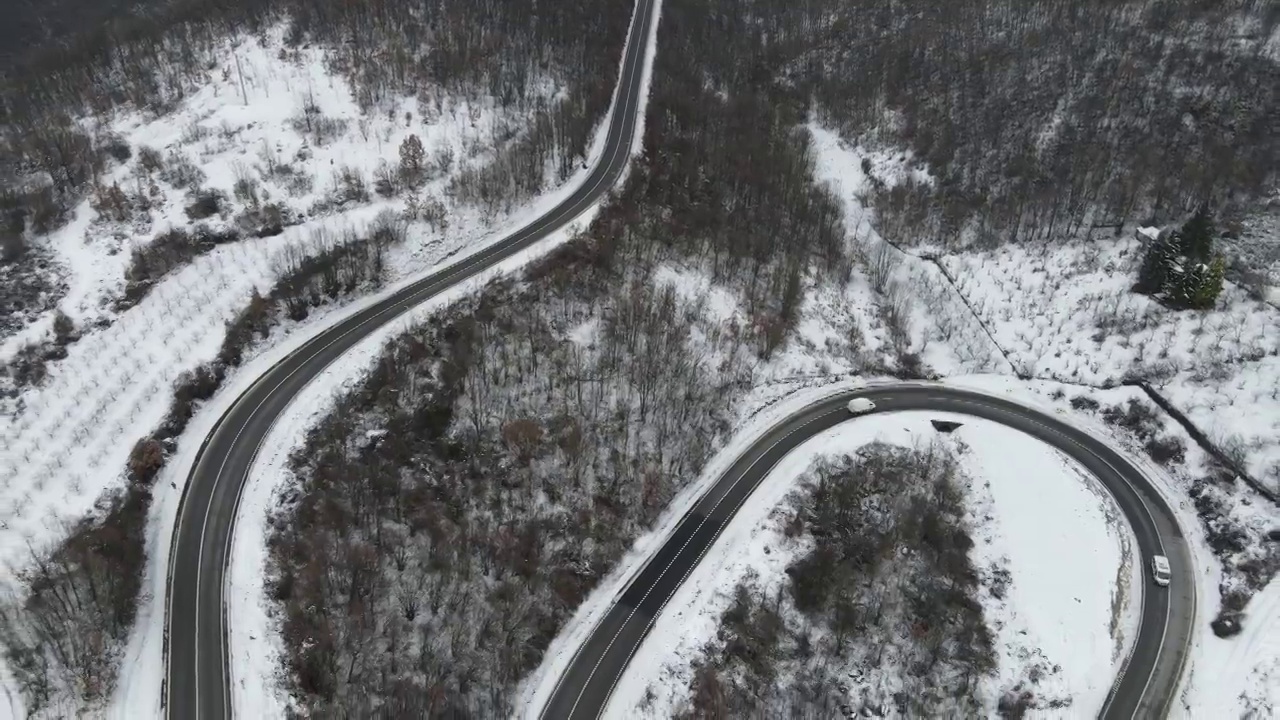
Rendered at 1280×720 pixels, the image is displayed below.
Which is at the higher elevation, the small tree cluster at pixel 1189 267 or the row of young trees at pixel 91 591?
the small tree cluster at pixel 1189 267

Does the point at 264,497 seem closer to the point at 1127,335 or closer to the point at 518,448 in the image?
the point at 518,448

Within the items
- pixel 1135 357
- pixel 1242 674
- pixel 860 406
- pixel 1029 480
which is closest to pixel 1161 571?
pixel 1242 674

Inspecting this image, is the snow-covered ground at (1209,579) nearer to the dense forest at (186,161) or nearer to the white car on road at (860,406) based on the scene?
the white car on road at (860,406)

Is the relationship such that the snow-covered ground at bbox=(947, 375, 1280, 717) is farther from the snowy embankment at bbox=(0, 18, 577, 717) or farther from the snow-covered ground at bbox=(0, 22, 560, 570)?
the snow-covered ground at bbox=(0, 22, 560, 570)

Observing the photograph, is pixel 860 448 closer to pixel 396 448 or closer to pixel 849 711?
pixel 849 711

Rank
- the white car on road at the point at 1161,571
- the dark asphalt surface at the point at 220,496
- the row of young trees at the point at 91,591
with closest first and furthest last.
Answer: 1. the row of young trees at the point at 91,591
2. the dark asphalt surface at the point at 220,496
3. the white car on road at the point at 1161,571

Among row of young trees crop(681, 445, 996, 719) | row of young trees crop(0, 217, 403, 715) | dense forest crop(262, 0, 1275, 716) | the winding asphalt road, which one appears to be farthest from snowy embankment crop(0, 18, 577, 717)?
row of young trees crop(681, 445, 996, 719)

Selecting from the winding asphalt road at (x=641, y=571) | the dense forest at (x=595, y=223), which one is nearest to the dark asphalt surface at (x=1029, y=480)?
the winding asphalt road at (x=641, y=571)
